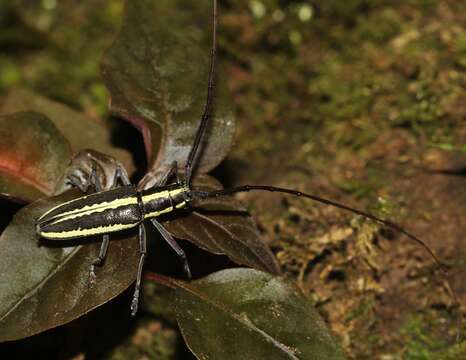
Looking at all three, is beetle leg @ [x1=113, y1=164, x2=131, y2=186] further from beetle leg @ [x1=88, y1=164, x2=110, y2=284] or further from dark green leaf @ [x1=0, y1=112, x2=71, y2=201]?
dark green leaf @ [x1=0, y1=112, x2=71, y2=201]

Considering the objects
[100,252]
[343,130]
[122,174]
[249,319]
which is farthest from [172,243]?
[343,130]

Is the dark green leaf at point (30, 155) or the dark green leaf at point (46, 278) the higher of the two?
the dark green leaf at point (30, 155)

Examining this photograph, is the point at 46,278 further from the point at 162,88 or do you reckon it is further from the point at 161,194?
the point at 162,88

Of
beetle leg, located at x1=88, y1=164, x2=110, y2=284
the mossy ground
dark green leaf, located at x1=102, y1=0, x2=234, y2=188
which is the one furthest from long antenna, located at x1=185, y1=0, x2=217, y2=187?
beetle leg, located at x1=88, y1=164, x2=110, y2=284

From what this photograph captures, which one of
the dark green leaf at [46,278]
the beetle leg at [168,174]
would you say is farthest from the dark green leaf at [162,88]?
the dark green leaf at [46,278]

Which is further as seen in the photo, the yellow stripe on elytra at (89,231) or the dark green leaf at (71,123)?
the dark green leaf at (71,123)

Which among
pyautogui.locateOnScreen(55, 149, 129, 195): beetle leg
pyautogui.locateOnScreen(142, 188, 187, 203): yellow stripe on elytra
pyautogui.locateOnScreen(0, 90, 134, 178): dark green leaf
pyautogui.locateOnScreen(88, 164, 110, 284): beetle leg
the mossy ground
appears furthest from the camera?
pyautogui.locateOnScreen(0, 90, 134, 178): dark green leaf

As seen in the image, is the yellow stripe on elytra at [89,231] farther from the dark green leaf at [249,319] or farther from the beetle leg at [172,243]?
the dark green leaf at [249,319]
